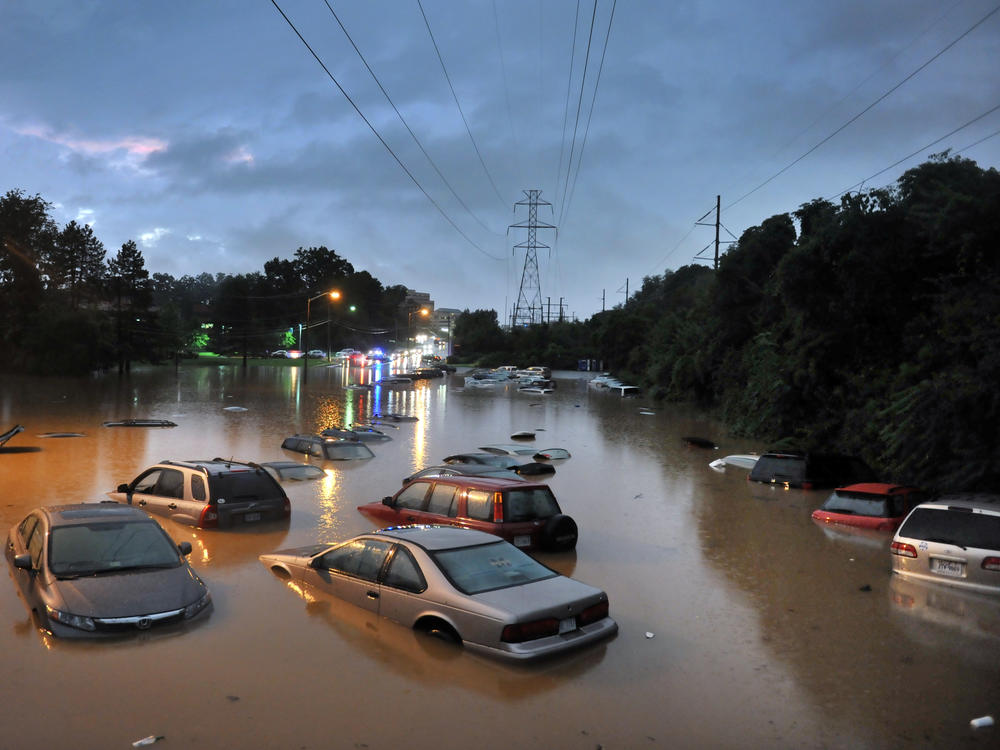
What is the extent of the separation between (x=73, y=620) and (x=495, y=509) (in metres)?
6.27

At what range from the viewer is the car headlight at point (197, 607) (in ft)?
29.6

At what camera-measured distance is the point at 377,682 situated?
759cm

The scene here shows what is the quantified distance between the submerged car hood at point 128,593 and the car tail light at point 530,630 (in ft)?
12.7

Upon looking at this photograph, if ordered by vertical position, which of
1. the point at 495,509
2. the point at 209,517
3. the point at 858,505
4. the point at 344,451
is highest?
the point at 495,509

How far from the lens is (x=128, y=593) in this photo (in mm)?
8820

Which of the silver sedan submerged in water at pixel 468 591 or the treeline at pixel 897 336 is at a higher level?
the treeline at pixel 897 336

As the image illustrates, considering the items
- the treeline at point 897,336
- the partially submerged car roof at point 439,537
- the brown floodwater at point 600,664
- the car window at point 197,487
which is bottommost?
the brown floodwater at point 600,664

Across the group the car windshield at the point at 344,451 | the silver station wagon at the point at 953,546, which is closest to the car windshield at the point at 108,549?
the silver station wagon at the point at 953,546

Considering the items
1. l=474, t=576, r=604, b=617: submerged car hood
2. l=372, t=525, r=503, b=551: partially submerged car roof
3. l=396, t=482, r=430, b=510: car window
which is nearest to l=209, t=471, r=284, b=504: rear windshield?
l=396, t=482, r=430, b=510: car window

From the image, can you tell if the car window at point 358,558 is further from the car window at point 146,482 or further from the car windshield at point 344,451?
the car windshield at point 344,451

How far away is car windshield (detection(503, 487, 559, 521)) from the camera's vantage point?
509 inches

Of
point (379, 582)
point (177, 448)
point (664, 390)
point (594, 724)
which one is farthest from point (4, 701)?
point (664, 390)

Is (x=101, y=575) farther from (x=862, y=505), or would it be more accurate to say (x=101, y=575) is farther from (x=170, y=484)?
(x=862, y=505)

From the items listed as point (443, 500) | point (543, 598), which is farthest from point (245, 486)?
point (543, 598)
